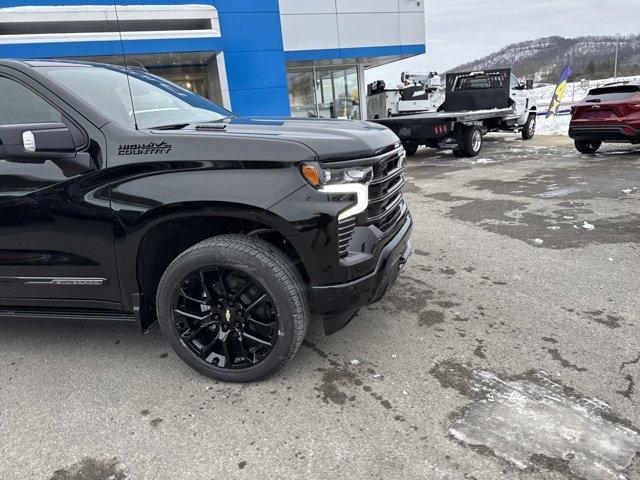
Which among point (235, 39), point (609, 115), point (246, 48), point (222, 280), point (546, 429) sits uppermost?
point (235, 39)

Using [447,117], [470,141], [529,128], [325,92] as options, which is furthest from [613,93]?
[325,92]

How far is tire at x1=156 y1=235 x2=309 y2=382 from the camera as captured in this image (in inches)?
102

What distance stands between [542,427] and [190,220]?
214cm

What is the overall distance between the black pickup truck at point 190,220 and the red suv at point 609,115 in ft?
32.3

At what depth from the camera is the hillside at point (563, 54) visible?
261 feet

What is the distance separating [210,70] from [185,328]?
15.6 metres

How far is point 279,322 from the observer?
8.69 feet

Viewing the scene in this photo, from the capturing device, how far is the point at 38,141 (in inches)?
99.7

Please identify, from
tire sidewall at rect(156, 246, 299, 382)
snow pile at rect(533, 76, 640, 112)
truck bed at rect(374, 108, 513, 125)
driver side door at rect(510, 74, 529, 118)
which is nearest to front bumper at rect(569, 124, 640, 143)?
truck bed at rect(374, 108, 513, 125)

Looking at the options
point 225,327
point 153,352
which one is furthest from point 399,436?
point 153,352

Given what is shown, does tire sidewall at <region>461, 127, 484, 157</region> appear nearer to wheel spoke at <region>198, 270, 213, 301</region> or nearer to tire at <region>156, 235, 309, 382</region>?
tire at <region>156, 235, 309, 382</region>

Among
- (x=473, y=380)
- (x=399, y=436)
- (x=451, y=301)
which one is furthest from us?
(x=451, y=301)

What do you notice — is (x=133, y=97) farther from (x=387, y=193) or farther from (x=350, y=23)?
(x=350, y=23)

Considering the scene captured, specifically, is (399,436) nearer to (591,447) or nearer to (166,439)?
(591,447)
